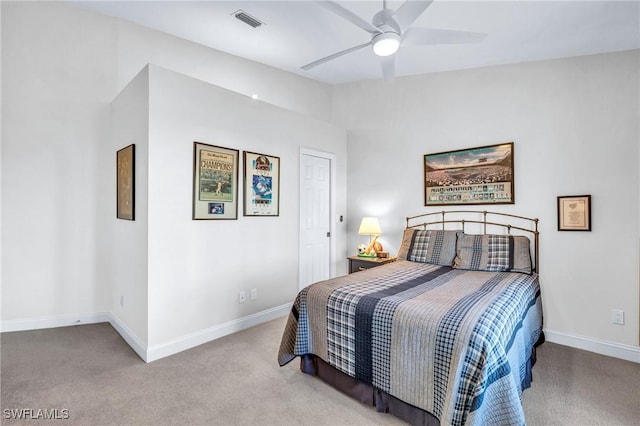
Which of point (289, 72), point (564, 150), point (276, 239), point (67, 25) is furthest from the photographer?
point (289, 72)

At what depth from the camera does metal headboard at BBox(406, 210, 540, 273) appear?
11.1 ft

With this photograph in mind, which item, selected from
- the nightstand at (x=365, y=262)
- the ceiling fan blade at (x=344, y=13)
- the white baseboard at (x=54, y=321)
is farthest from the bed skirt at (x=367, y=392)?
the white baseboard at (x=54, y=321)

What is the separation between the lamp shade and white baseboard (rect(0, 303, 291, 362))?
1.36 m

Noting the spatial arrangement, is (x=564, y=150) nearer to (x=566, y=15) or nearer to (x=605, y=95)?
(x=605, y=95)

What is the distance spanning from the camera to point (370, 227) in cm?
425

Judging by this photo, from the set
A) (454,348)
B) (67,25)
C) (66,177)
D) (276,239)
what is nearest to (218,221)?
(276,239)

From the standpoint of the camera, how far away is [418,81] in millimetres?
4195

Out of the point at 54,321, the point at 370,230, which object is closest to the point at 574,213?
the point at 370,230

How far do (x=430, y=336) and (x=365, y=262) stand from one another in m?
2.36

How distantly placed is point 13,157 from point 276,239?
9.23 ft

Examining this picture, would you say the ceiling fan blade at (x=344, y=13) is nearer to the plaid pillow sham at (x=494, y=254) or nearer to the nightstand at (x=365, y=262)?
the plaid pillow sham at (x=494, y=254)

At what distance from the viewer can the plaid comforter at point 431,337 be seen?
1.61 m

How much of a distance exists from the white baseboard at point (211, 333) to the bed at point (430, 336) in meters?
0.98

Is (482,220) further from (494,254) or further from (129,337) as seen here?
(129,337)
